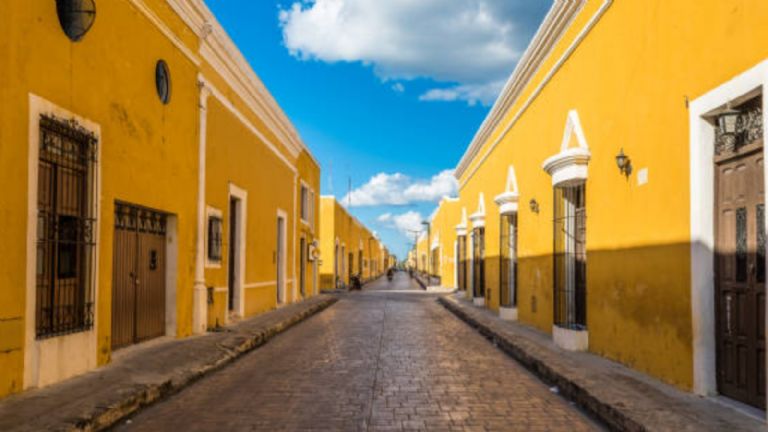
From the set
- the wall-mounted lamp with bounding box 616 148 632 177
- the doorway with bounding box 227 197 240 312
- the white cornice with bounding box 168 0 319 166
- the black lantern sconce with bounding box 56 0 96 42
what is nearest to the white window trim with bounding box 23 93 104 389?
the black lantern sconce with bounding box 56 0 96 42

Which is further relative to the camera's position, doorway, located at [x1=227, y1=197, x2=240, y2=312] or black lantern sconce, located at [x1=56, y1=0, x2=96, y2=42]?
doorway, located at [x1=227, y1=197, x2=240, y2=312]

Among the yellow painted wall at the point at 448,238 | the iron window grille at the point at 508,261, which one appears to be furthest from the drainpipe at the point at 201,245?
the yellow painted wall at the point at 448,238

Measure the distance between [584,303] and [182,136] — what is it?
702cm

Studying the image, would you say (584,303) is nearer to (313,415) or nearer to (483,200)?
(313,415)

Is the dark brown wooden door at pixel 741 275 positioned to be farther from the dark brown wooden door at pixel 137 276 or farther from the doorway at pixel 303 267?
the doorway at pixel 303 267

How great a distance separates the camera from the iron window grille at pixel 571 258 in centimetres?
1131

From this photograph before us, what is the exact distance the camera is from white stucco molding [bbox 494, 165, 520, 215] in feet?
53.8

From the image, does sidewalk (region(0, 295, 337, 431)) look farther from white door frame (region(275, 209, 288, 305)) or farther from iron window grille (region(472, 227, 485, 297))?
iron window grille (region(472, 227, 485, 297))

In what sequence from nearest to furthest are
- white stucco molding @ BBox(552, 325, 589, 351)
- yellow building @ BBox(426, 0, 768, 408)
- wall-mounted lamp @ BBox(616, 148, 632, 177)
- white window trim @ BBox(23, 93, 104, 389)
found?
yellow building @ BBox(426, 0, 768, 408)
white window trim @ BBox(23, 93, 104, 389)
wall-mounted lamp @ BBox(616, 148, 632, 177)
white stucco molding @ BBox(552, 325, 589, 351)

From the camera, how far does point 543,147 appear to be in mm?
13219

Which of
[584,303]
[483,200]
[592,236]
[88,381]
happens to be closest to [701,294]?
[592,236]

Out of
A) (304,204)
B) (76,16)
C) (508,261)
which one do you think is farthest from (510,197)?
(304,204)

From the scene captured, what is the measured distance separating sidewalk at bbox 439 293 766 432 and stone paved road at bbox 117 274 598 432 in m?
0.20

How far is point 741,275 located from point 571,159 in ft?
15.3
